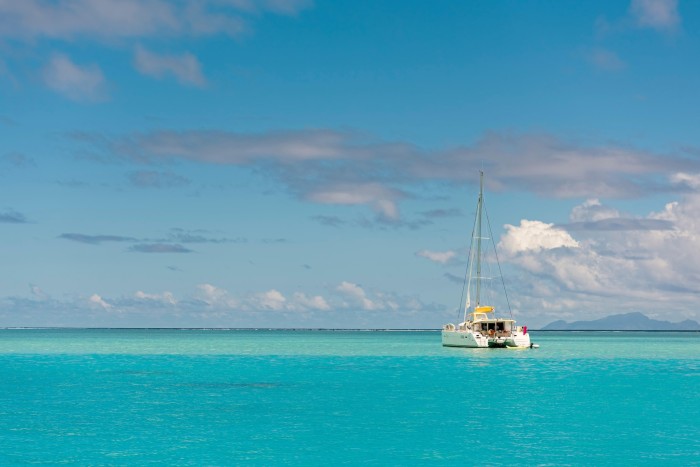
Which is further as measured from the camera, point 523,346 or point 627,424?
point 523,346

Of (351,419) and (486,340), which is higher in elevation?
(486,340)

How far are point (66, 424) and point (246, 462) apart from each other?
1683 cm

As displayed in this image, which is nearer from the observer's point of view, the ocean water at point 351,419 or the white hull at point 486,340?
the ocean water at point 351,419

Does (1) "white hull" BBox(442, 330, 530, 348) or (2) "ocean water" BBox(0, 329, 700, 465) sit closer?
(2) "ocean water" BBox(0, 329, 700, 465)

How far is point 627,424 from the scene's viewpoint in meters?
50.2

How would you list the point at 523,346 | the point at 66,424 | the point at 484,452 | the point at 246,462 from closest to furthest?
the point at 246,462
the point at 484,452
the point at 66,424
the point at 523,346

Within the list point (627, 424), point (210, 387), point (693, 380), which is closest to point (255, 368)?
point (210, 387)

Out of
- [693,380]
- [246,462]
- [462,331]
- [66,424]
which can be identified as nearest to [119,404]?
[66,424]

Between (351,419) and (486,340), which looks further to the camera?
(486,340)

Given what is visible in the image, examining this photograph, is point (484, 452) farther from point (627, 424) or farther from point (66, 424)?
point (66, 424)

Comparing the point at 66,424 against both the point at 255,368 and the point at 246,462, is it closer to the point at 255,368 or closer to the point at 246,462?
the point at 246,462

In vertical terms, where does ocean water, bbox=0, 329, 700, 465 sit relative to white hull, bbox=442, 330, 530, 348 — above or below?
below

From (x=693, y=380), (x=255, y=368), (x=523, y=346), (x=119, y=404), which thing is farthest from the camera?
(x=523, y=346)

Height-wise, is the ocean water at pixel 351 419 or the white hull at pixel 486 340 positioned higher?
the white hull at pixel 486 340
